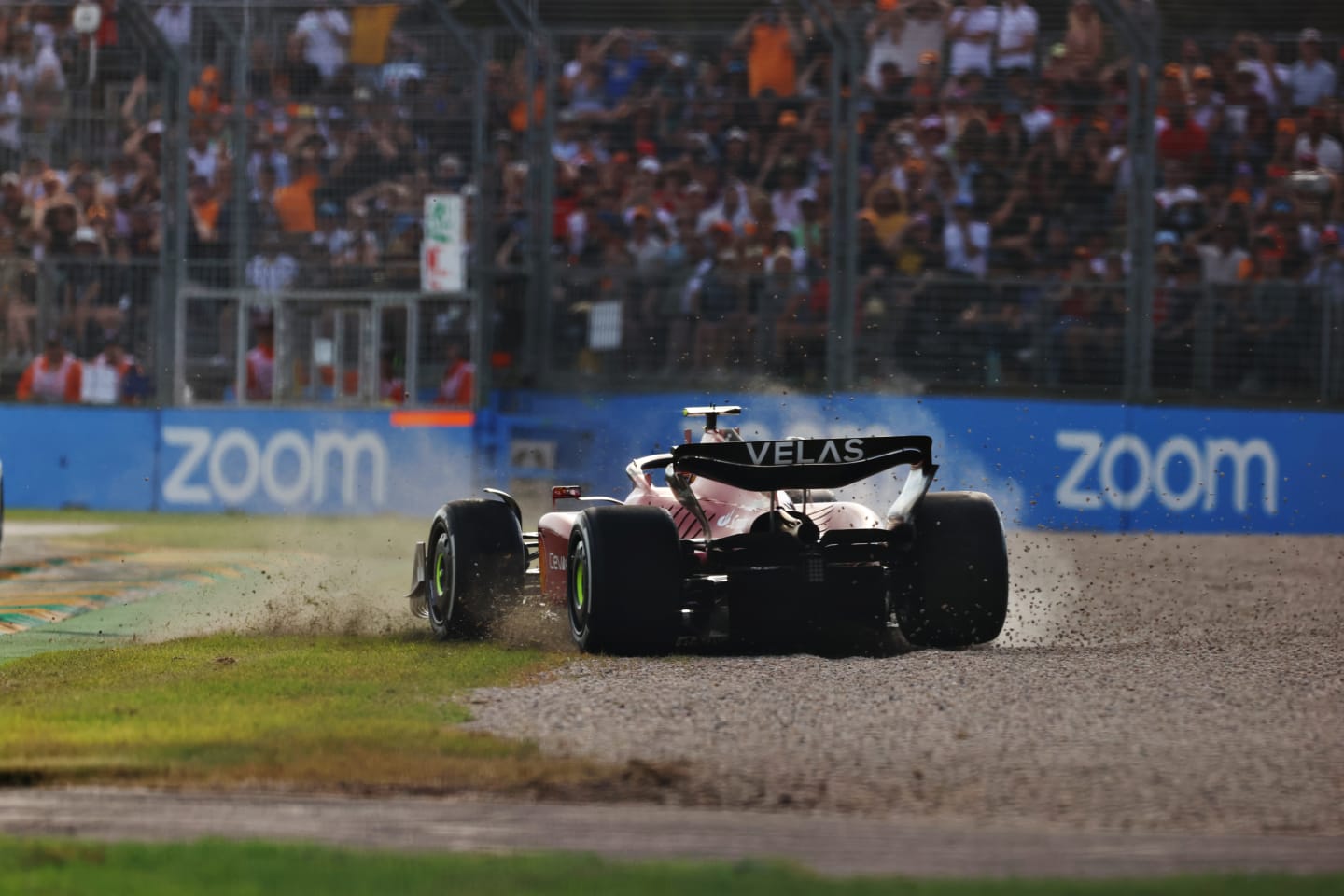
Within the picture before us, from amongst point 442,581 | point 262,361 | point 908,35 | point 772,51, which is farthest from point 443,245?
point 442,581

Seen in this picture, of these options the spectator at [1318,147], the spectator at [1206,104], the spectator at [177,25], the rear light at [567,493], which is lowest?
the rear light at [567,493]

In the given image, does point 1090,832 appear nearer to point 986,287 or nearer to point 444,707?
point 444,707

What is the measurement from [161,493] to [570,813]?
48.1 ft

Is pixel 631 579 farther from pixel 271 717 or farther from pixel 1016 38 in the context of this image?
pixel 1016 38

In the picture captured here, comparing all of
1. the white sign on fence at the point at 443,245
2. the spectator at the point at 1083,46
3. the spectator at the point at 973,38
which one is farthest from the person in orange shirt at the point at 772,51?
the white sign on fence at the point at 443,245

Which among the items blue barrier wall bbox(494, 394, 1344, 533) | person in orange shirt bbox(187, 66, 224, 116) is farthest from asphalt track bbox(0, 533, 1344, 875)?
person in orange shirt bbox(187, 66, 224, 116)

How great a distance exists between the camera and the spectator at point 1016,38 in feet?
58.7

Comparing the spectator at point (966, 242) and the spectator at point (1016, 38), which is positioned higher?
the spectator at point (1016, 38)

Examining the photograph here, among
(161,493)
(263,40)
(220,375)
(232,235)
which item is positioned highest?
(263,40)

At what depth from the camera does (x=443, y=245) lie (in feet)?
60.5

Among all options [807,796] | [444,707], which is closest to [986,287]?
[444,707]

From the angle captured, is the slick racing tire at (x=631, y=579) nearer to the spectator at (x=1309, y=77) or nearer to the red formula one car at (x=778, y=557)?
the red formula one car at (x=778, y=557)

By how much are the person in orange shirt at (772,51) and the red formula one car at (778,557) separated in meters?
9.46

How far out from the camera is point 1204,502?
1750cm
